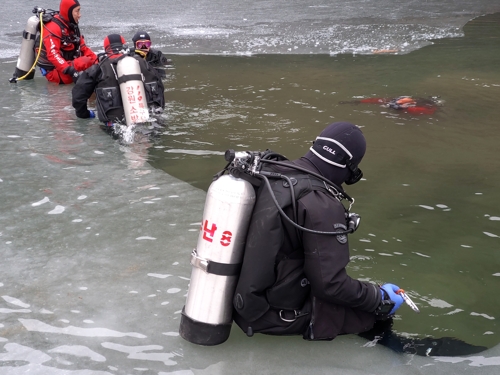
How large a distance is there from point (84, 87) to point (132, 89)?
658mm

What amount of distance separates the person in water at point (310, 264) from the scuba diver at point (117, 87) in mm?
3760

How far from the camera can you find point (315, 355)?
3012 mm

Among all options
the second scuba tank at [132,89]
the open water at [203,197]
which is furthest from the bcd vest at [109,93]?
the open water at [203,197]

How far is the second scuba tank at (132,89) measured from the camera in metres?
6.30

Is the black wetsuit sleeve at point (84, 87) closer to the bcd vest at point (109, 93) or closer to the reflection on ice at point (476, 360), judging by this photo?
the bcd vest at point (109, 93)

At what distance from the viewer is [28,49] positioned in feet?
29.2

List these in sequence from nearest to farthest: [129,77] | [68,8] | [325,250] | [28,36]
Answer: [325,250]
[129,77]
[68,8]
[28,36]

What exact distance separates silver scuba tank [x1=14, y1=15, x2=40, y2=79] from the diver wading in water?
22.4ft

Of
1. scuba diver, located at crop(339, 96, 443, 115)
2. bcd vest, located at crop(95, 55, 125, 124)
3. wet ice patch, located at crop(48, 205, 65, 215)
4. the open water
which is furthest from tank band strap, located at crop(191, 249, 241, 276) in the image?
scuba diver, located at crop(339, 96, 443, 115)

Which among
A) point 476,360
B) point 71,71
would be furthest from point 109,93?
point 476,360

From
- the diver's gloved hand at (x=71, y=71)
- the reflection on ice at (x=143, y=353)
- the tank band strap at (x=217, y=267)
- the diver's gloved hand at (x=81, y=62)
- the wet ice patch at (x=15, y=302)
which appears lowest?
the reflection on ice at (x=143, y=353)

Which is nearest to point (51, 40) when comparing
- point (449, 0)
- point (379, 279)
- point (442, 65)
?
point (442, 65)

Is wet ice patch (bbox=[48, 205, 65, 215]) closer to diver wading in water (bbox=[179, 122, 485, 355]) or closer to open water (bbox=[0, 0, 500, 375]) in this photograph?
open water (bbox=[0, 0, 500, 375])

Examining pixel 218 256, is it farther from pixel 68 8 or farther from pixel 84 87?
pixel 68 8
